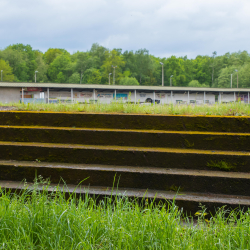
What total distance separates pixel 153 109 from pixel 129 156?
4.46 feet

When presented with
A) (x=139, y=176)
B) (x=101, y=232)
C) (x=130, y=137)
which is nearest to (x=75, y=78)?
(x=130, y=137)

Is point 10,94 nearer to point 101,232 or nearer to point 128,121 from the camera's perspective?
point 128,121

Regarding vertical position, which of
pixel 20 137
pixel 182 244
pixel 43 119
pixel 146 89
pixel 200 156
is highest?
pixel 146 89

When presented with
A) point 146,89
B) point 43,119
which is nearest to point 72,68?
point 146,89

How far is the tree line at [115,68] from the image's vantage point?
7912cm

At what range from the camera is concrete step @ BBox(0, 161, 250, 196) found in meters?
3.08

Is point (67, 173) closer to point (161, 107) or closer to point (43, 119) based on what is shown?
point (43, 119)

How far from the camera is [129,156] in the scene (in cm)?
357

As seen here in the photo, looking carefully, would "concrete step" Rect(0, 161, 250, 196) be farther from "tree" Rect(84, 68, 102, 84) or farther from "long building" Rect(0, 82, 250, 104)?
"tree" Rect(84, 68, 102, 84)

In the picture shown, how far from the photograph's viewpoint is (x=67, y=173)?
3.39 metres

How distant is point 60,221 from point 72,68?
8712cm

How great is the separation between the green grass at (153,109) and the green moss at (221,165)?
1.19 metres

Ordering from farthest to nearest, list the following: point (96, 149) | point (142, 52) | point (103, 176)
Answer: point (142, 52), point (96, 149), point (103, 176)

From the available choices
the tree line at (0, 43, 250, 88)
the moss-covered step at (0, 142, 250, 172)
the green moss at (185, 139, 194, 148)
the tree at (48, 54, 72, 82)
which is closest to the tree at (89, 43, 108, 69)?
the tree line at (0, 43, 250, 88)
